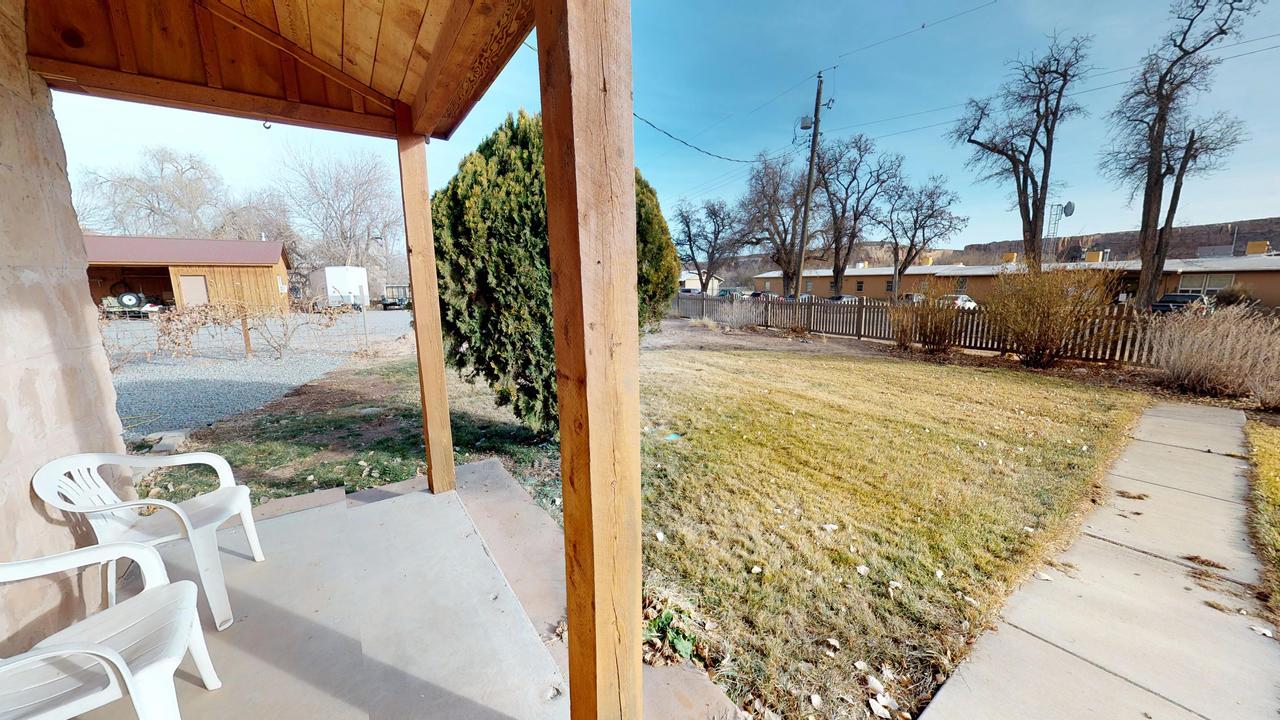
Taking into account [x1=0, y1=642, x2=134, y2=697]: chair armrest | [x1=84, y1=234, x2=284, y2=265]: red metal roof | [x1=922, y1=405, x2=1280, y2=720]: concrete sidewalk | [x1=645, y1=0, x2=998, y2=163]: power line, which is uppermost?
[x1=645, y1=0, x2=998, y2=163]: power line

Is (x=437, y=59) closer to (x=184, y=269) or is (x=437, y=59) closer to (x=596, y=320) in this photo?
(x=596, y=320)

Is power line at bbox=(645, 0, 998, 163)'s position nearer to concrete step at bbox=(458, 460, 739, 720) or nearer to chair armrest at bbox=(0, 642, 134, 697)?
concrete step at bbox=(458, 460, 739, 720)

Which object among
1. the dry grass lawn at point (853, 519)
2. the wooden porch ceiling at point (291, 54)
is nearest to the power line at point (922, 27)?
the dry grass lawn at point (853, 519)

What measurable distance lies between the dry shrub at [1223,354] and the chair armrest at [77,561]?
28.6 ft

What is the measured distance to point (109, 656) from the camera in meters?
0.94

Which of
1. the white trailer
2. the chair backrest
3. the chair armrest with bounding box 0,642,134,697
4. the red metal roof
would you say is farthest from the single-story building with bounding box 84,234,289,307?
the chair armrest with bounding box 0,642,134,697

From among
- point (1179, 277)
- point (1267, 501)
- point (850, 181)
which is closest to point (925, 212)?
point (850, 181)

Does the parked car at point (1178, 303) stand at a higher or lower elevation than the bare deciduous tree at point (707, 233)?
lower

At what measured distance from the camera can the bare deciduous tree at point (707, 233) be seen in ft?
83.2

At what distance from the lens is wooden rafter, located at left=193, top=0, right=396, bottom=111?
2.02 m

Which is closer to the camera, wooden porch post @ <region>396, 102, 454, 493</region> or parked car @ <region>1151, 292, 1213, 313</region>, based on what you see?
wooden porch post @ <region>396, 102, 454, 493</region>

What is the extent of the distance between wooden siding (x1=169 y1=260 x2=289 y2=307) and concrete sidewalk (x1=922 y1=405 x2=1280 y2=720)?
21418 millimetres

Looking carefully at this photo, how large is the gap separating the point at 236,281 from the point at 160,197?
1062 cm

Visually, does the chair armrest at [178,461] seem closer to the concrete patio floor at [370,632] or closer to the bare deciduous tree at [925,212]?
the concrete patio floor at [370,632]
